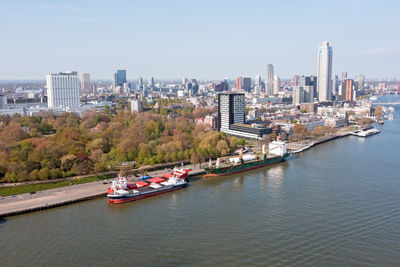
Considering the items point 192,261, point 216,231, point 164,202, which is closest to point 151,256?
point 192,261

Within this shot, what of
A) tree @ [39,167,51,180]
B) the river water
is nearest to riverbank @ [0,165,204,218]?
the river water

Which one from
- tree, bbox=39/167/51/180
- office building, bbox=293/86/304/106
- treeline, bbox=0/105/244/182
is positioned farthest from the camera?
office building, bbox=293/86/304/106

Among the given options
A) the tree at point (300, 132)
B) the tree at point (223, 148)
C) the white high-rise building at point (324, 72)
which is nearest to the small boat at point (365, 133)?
the tree at point (300, 132)

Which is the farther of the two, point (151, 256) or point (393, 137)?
point (393, 137)

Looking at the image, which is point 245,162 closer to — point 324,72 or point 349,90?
point 324,72

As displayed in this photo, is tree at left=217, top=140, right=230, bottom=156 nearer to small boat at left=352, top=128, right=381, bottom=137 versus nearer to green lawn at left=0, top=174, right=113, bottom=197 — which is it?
green lawn at left=0, top=174, right=113, bottom=197

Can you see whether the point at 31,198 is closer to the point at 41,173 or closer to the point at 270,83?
the point at 41,173
